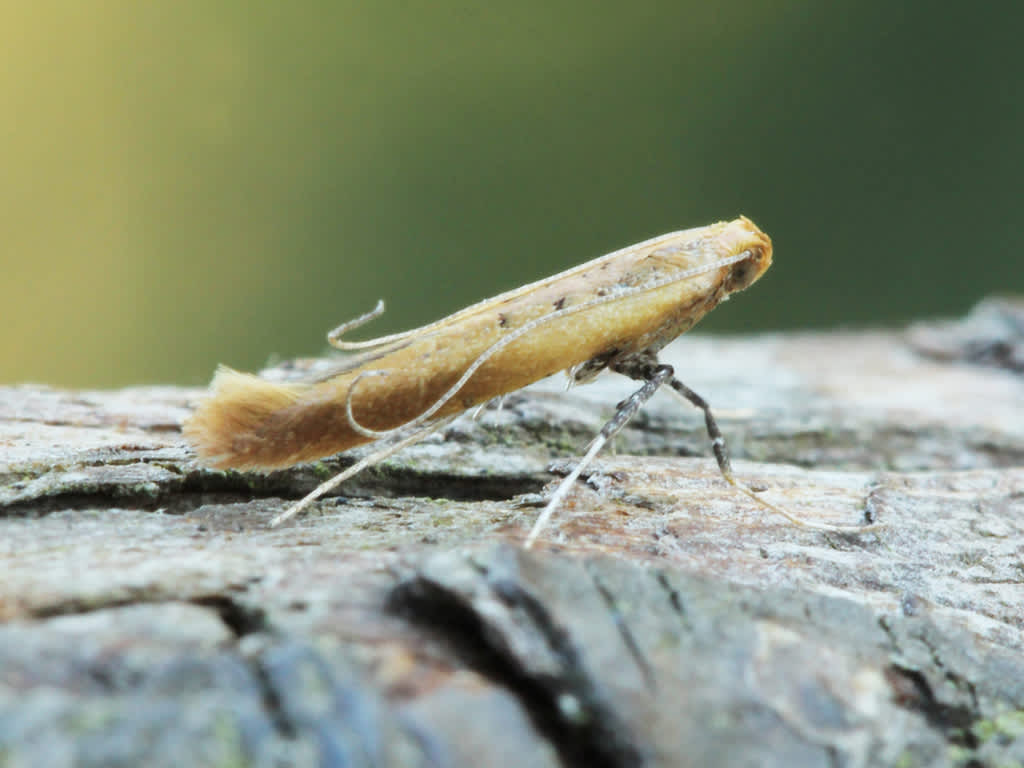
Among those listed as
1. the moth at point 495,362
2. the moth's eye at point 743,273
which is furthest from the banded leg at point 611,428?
the moth's eye at point 743,273

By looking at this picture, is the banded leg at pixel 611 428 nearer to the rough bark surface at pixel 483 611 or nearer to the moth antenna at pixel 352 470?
the rough bark surface at pixel 483 611

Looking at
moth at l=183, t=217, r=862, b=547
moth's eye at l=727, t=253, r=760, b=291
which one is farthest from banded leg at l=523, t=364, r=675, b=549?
moth's eye at l=727, t=253, r=760, b=291

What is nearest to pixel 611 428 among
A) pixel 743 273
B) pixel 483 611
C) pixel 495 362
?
pixel 495 362

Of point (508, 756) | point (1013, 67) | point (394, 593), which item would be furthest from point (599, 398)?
point (1013, 67)

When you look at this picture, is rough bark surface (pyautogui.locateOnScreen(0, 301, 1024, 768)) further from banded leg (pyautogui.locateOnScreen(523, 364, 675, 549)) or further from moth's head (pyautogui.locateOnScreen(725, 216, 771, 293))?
moth's head (pyautogui.locateOnScreen(725, 216, 771, 293))

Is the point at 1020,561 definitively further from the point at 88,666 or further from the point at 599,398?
the point at 88,666

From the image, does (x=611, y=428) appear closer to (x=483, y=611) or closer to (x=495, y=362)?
(x=495, y=362)

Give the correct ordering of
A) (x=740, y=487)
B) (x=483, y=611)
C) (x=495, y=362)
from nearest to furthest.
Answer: (x=483, y=611) < (x=495, y=362) < (x=740, y=487)
